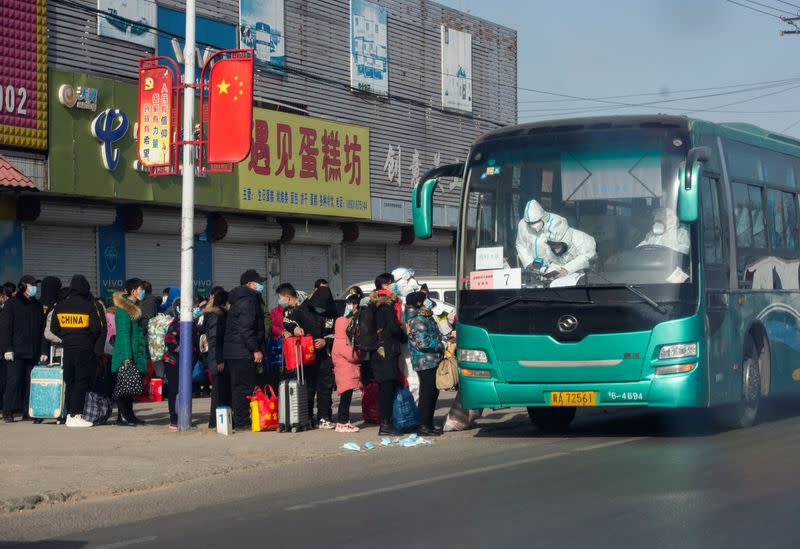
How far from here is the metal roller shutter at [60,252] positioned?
23875 mm

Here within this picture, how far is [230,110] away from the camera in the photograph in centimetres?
1606

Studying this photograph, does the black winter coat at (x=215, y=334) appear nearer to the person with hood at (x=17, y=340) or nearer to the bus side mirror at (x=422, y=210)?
the person with hood at (x=17, y=340)

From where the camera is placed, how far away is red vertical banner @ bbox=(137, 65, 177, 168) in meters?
16.6

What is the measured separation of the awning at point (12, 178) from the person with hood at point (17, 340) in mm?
4279

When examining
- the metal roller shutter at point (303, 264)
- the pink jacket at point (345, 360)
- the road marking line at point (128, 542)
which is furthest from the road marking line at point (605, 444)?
the metal roller shutter at point (303, 264)

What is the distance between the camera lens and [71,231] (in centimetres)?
2481

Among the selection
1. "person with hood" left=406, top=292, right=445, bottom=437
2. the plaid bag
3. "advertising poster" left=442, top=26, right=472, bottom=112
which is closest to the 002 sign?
the plaid bag

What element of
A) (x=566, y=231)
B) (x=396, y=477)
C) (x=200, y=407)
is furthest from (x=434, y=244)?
(x=396, y=477)

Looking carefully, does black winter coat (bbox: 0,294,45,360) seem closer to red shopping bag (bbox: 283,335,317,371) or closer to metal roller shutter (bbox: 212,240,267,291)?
red shopping bag (bbox: 283,335,317,371)

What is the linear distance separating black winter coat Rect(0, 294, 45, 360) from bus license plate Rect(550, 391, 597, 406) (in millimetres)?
7302

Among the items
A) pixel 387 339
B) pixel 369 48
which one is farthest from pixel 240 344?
pixel 369 48

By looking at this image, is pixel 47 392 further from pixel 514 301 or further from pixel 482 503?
pixel 482 503

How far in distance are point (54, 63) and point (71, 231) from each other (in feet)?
11.0

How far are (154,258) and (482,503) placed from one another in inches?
728
